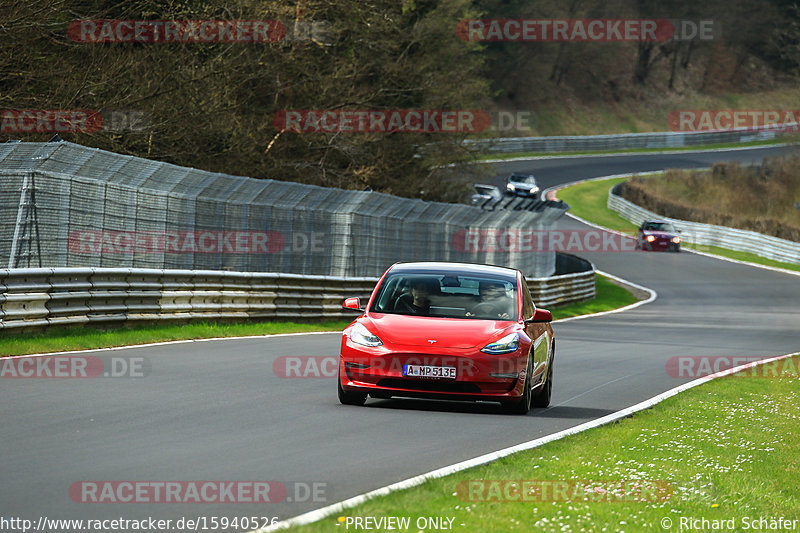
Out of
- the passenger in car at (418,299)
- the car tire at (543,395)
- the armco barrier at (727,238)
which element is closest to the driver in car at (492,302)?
the passenger in car at (418,299)

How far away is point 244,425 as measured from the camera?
34.0 feet

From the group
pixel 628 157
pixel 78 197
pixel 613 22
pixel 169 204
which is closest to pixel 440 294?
pixel 78 197

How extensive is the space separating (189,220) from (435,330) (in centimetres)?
964

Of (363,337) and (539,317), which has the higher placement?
(539,317)

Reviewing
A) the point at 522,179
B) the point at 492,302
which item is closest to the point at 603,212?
the point at 522,179

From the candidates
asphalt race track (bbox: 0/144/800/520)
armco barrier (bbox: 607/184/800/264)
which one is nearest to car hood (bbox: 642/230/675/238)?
armco barrier (bbox: 607/184/800/264)

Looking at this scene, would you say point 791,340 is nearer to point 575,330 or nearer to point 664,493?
point 575,330

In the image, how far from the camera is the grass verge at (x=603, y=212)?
5747 centimetres

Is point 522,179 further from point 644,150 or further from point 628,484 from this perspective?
point 628,484

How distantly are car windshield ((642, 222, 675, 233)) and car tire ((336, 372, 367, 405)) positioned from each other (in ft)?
157

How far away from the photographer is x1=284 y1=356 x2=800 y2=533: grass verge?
674 cm

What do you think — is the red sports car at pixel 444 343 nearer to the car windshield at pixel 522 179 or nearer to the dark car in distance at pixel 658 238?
the dark car in distance at pixel 658 238

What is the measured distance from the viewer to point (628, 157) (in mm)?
91312

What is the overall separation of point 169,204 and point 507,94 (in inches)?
3299
